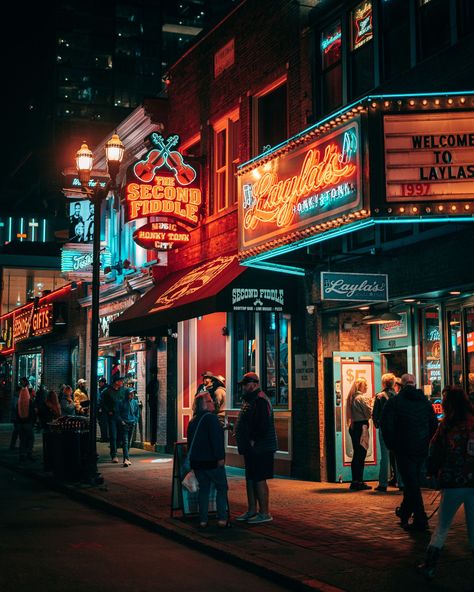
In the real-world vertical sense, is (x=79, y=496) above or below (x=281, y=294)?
below

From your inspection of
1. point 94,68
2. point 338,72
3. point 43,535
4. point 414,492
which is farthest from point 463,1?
point 94,68

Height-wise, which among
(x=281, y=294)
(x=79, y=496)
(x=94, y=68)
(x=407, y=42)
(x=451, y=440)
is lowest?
(x=79, y=496)

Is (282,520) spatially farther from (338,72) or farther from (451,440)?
(338,72)

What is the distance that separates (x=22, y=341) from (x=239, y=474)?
915 inches

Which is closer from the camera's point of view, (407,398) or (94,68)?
(407,398)

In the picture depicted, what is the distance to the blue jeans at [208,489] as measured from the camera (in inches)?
405

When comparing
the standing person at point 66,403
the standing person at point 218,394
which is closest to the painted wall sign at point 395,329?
the standing person at point 218,394

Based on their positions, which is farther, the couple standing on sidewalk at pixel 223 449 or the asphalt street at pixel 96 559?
the couple standing on sidewalk at pixel 223 449

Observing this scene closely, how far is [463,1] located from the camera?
38.8ft

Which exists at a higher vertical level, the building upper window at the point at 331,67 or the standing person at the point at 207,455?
the building upper window at the point at 331,67

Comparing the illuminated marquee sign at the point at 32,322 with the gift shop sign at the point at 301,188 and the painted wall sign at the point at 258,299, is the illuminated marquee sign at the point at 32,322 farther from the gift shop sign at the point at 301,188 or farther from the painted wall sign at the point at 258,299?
the gift shop sign at the point at 301,188

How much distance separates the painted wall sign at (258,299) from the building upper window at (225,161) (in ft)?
11.8

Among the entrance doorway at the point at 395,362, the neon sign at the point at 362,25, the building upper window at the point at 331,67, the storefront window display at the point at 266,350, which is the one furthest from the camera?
the storefront window display at the point at 266,350

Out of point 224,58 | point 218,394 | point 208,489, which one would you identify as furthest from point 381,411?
point 224,58
